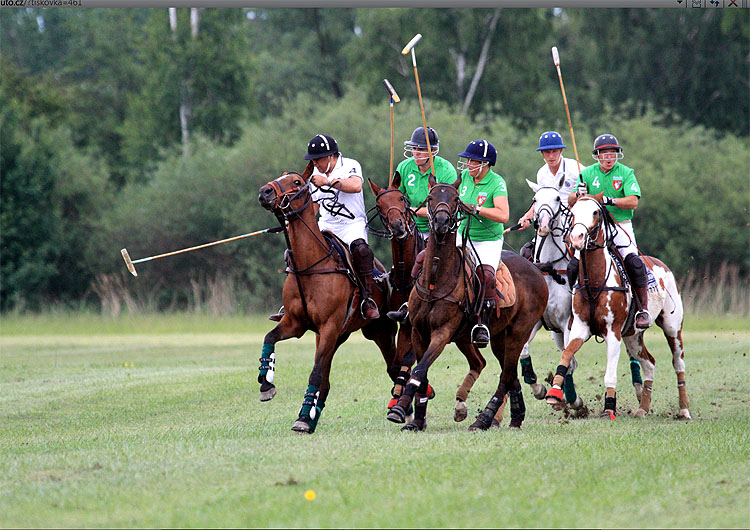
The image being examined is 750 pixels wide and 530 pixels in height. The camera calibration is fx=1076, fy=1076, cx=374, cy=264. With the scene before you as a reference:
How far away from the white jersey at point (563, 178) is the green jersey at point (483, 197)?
167 cm

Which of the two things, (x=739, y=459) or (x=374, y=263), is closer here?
(x=739, y=459)

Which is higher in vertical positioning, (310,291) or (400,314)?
(310,291)

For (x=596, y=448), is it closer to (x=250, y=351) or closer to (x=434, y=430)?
(x=434, y=430)

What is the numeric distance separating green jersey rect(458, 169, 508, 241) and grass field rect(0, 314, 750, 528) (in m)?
1.95

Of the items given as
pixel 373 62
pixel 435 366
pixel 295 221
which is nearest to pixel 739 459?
pixel 295 221

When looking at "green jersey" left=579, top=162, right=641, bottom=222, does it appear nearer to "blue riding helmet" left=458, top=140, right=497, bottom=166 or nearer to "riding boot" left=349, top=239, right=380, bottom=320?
"blue riding helmet" left=458, top=140, right=497, bottom=166

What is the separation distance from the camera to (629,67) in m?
45.7

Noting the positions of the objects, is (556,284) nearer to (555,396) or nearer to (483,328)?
(555,396)

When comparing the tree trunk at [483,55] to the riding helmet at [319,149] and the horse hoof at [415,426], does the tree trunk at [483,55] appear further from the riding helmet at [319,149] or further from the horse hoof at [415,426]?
the horse hoof at [415,426]

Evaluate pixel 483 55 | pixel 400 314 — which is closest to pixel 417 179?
pixel 400 314

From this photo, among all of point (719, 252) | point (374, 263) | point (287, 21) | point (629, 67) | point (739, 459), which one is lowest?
point (719, 252)

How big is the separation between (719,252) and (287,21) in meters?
26.7

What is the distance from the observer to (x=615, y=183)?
12227 mm

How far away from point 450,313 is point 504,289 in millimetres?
893
